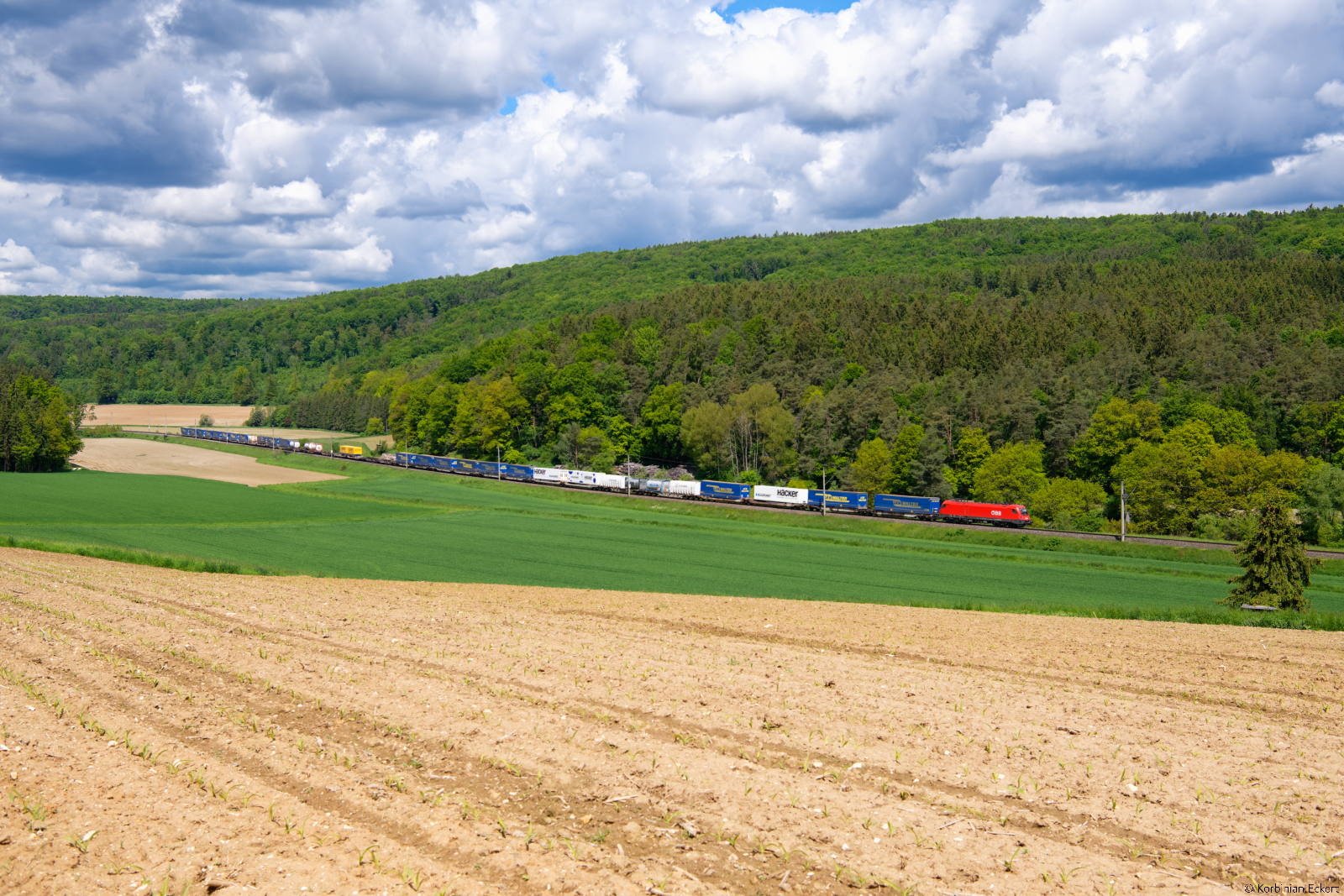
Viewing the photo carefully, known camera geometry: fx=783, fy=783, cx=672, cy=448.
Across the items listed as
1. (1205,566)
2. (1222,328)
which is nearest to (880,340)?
(1222,328)

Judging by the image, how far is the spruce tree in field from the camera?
29875mm

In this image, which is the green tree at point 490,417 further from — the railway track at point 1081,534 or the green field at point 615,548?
the green field at point 615,548

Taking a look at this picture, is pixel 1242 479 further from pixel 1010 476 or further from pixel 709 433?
pixel 709 433

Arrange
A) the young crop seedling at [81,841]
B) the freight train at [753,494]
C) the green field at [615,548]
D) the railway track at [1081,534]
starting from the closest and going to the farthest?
the young crop seedling at [81,841]
the green field at [615,548]
the railway track at [1081,534]
the freight train at [753,494]

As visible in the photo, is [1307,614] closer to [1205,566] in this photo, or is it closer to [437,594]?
[1205,566]

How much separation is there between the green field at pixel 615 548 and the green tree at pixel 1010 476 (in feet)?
82.8

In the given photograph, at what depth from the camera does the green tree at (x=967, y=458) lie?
94438 mm

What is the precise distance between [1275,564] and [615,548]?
34.0 m

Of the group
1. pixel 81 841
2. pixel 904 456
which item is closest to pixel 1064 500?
pixel 904 456

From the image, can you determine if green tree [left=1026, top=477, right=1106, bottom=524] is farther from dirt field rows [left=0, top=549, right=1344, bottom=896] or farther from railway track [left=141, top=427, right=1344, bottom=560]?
dirt field rows [left=0, top=549, right=1344, bottom=896]

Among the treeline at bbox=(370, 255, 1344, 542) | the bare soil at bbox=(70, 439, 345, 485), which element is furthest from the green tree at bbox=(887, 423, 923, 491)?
the bare soil at bbox=(70, 439, 345, 485)

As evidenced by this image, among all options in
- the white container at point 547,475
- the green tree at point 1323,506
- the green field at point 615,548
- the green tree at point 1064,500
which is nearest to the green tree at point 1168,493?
the green tree at point 1064,500

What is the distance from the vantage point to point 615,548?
167ft

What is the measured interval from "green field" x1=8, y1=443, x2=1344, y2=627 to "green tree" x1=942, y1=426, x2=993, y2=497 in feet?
93.8
